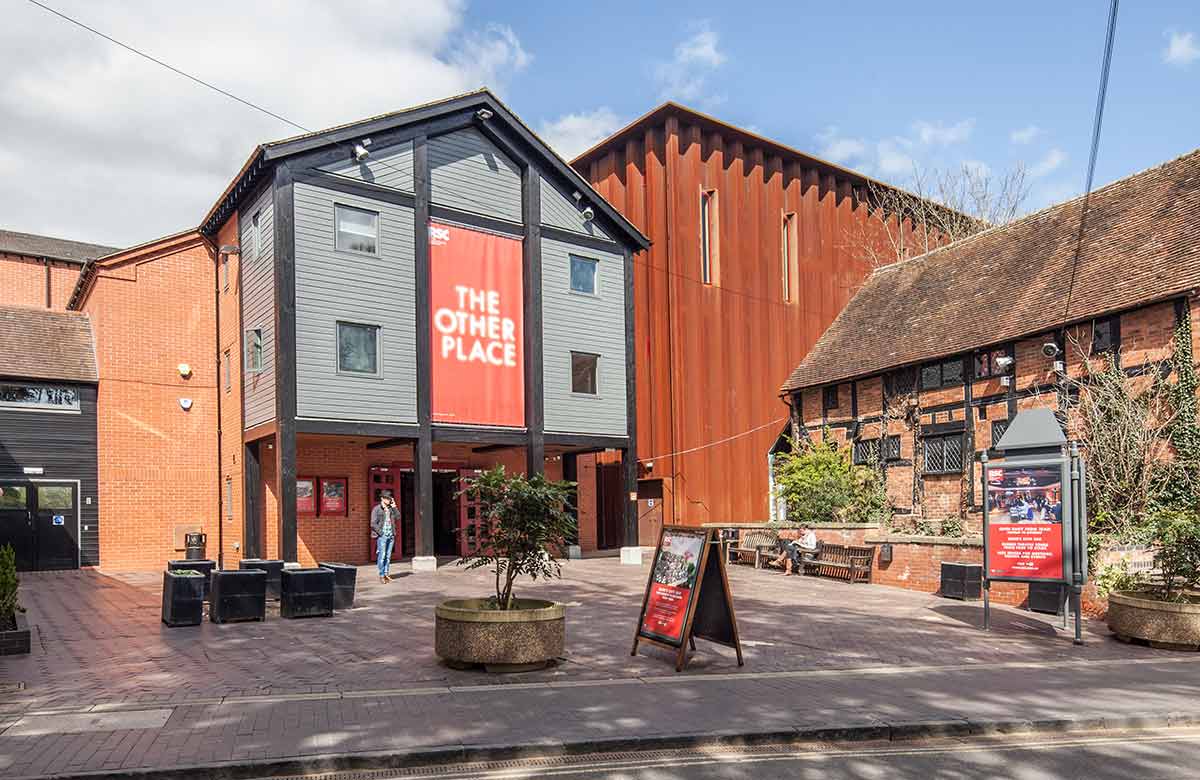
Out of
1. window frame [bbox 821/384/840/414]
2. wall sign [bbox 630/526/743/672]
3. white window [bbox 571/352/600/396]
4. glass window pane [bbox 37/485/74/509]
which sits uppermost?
white window [bbox 571/352/600/396]

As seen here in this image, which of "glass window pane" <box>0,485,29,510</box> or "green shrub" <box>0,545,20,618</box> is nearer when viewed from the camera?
"green shrub" <box>0,545,20,618</box>

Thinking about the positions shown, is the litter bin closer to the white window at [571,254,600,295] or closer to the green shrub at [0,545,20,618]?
the white window at [571,254,600,295]

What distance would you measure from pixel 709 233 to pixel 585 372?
27.4 ft

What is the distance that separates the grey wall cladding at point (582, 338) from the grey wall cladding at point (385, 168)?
12.6 feet

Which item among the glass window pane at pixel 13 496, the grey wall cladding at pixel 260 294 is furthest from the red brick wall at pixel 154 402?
the grey wall cladding at pixel 260 294

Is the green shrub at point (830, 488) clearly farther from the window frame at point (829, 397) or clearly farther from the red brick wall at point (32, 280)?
the red brick wall at point (32, 280)

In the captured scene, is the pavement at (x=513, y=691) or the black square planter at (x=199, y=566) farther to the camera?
the black square planter at (x=199, y=566)

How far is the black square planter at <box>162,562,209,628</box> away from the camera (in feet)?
38.3

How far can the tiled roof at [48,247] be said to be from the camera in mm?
38031

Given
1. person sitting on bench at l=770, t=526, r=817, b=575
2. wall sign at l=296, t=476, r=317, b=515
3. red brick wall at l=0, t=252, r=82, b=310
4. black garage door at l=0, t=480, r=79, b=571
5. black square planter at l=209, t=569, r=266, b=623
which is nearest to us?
black square planter at l=209, t=569, r=266, b=623

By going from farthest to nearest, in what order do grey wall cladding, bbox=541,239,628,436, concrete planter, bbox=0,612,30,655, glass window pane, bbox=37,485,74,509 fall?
grey wall cladding, bbox=541,239,628,436 < glass window pane, bbox=37,485,74,509 < concrete planter, bbox=0,612,30,655

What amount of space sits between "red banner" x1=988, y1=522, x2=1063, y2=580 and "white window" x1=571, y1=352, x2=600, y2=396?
12121 mm

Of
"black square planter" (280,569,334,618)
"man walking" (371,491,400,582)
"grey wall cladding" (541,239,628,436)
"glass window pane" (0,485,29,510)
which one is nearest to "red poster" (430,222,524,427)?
"grey wall cladding" (541,239,628,436)

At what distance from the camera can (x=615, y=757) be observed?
629 cm
